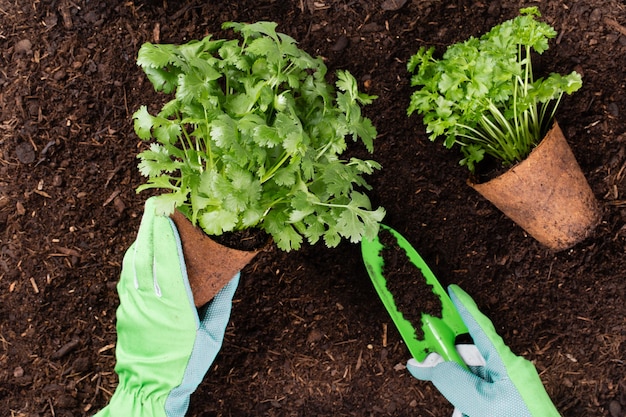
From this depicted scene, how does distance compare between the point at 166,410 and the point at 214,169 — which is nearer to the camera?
the point at 214,169

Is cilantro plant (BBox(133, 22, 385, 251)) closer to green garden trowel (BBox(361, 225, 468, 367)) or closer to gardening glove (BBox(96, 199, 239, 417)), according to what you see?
gardening glove (BBox(96, 199, 239, 417))

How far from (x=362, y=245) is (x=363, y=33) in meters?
0.94

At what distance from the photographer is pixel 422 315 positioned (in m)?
2.40

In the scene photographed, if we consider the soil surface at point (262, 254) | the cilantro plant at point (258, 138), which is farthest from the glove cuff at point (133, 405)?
the cilantro plant at point (258, 138)

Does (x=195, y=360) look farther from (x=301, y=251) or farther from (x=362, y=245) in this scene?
(x=362, y=245)

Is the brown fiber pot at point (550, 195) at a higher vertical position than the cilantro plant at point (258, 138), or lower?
lower

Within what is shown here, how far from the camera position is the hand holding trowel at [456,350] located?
220cm

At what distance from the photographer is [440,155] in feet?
7.93

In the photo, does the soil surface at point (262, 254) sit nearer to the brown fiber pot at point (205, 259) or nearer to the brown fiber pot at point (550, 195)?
the brown fiber pot at point (550, 195)

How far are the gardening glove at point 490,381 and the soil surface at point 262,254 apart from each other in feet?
0.60

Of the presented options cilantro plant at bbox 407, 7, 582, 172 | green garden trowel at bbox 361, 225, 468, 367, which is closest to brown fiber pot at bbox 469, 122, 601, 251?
cilantro plant at bbox 407, 7, 582, 172

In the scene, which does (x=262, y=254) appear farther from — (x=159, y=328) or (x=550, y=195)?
(x=550, y=195)

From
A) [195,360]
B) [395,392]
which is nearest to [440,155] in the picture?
[395,392]

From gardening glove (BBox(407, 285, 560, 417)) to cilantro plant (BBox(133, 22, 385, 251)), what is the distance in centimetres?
84
